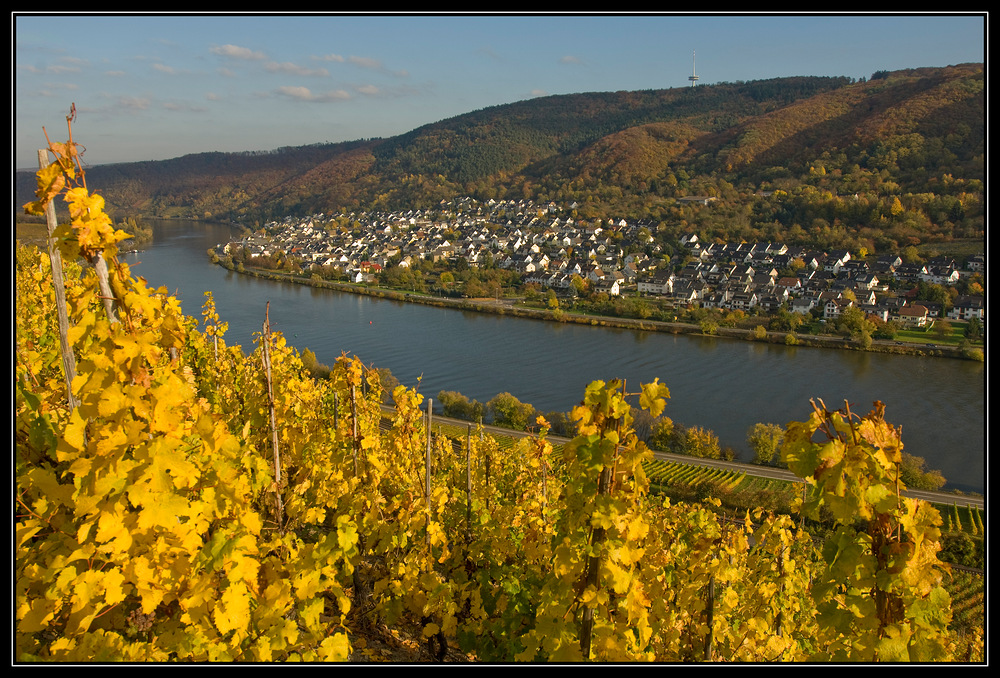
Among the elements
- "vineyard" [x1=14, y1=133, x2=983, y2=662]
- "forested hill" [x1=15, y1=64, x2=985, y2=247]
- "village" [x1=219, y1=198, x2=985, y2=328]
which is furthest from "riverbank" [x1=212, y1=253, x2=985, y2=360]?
"vineyard" [x1=14, y1=133, x2=983, y2=662]

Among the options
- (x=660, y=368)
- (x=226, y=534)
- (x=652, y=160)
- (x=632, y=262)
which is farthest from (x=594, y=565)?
(x=652, y=160)

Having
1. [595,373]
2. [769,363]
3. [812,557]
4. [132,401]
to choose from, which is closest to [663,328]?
[769,363]

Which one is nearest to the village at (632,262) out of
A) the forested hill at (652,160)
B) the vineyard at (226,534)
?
the forested hill at (652,160)

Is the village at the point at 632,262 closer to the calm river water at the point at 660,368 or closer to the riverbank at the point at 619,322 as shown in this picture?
the riverbank at the point at 619,322

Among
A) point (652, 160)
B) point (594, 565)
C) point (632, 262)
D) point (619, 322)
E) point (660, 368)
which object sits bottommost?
point (660, 368)

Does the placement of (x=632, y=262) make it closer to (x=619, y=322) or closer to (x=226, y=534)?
(x=619, y=322)

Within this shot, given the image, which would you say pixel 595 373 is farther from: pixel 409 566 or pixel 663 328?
pixel 409 566
